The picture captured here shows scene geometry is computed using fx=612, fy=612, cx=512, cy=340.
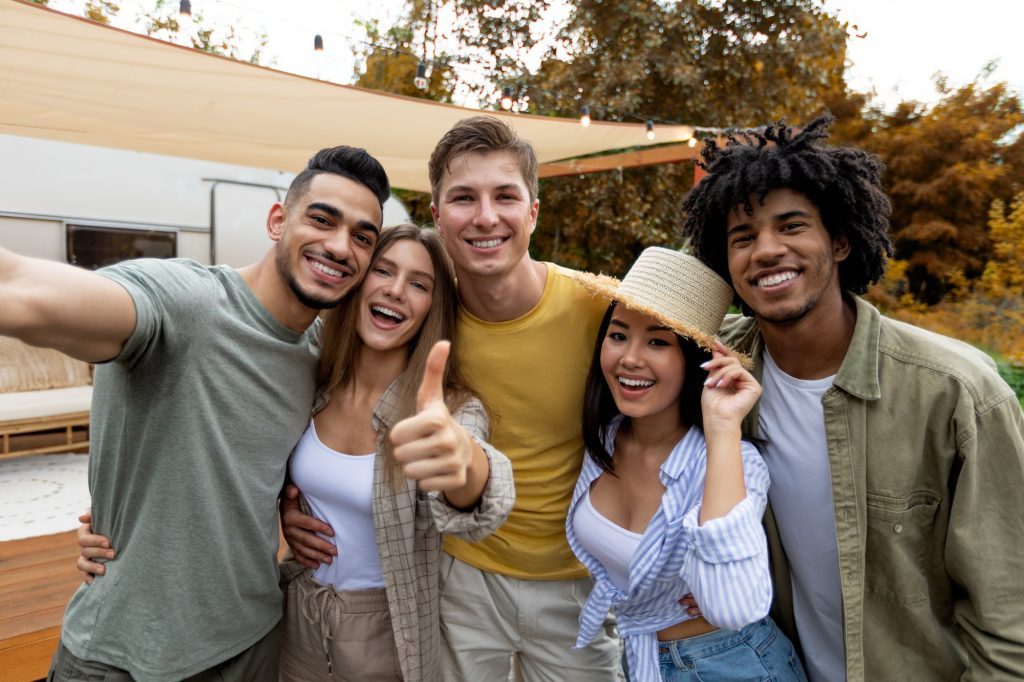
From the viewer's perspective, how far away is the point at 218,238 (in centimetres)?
703

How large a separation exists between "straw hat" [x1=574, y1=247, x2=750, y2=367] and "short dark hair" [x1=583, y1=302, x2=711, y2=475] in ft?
0.31

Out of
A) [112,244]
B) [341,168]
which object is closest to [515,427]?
[341,168]

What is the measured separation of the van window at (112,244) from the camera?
609 cm

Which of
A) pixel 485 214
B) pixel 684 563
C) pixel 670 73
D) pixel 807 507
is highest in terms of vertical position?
pixel 670 73

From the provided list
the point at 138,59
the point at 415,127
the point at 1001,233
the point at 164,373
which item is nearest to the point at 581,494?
the point at 164,373

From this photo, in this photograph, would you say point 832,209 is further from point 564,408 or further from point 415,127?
point 415,127

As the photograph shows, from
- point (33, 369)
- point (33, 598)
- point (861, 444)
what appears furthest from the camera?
point (33, 369)

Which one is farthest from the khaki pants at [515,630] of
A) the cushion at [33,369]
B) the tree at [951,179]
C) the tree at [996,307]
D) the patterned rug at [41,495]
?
the tree at [951,179]

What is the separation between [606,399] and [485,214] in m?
0.79

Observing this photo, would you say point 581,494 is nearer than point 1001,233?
Yes

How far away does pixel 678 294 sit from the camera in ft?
6.25

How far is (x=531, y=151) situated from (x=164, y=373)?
1.50 meters

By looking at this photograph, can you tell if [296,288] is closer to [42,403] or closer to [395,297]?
[395,297]

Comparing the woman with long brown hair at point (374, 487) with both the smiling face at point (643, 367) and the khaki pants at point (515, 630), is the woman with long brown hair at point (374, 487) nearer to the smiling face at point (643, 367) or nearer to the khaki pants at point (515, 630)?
the khaki pants at point (515, 630)
